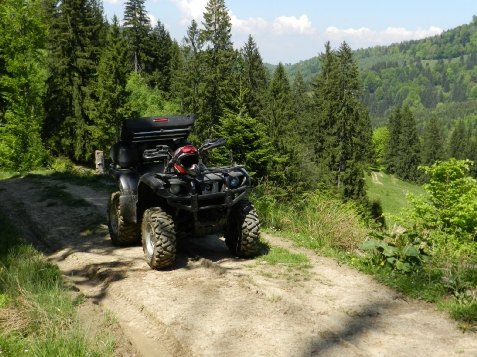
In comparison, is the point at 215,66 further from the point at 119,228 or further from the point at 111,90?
the point at 119,228

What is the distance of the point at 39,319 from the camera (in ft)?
15.0

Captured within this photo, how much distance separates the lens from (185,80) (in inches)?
1804

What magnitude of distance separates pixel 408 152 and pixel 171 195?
9599 centimetres

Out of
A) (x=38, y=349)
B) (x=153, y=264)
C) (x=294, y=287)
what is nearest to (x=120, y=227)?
(x=153, y=264)

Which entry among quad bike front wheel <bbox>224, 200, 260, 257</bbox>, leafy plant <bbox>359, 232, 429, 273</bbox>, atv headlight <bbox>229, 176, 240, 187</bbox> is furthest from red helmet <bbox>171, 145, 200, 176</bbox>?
leafy plant <bbox>359, 232, 429, 273</bbox>

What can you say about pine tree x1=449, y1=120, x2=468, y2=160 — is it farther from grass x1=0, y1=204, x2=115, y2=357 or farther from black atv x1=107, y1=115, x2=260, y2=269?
grass x1=0, y1=204, x2=115, y2=357

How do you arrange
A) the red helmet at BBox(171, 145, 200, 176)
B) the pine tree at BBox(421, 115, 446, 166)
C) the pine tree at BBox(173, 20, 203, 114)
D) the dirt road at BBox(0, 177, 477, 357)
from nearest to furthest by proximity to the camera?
1. the dirt road at BBox(0, 177, 477, 357)
2. the red helmet at BBox(171, 145, 200, 176)
3. the pine tree at BBox(173, 20, 203, 114)
4. the pine tree at BBox(421, 115, 446, 166)

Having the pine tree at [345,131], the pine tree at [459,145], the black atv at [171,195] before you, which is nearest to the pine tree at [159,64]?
the pine tree at [345,131]

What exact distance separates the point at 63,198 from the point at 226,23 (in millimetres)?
32072

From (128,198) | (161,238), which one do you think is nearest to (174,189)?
(161,238)

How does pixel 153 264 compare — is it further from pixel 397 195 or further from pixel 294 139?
pixel 397 195

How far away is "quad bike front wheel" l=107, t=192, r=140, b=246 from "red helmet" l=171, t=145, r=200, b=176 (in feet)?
6.23

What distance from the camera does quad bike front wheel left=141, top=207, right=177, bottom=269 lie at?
650 centimetres

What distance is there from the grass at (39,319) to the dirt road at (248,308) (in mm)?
397
